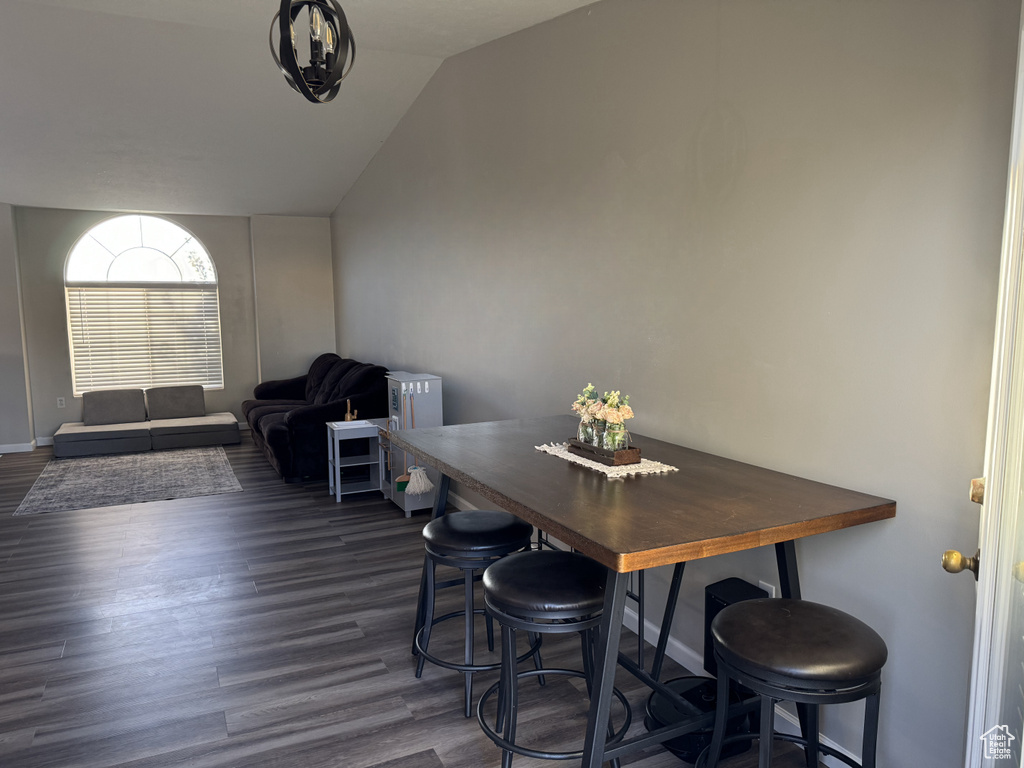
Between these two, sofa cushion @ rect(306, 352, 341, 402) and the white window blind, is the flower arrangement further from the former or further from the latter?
the white window blind

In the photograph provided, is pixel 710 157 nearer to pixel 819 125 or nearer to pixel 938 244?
pixel 819 125

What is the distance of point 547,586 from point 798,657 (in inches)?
27.6

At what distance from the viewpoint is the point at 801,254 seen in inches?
88.7

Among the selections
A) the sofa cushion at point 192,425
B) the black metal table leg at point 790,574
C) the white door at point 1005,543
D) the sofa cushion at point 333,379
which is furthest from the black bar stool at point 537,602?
the sofa cushion at point 192,425

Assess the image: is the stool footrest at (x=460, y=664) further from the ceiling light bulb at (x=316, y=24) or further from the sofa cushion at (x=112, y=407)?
the sofa cushion at (x=112, y=407)

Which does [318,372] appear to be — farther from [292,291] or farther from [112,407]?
[112,407]

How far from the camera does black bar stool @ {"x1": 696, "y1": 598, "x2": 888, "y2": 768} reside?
1.54 meters

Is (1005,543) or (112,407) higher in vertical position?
(1005,543)

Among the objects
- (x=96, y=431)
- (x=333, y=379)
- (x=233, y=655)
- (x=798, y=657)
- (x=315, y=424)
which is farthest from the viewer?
(x=96, y=431)

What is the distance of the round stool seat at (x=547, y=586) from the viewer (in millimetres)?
1956

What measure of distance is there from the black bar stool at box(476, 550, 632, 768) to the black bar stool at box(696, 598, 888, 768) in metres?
0.38

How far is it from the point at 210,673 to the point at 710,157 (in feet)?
9.17

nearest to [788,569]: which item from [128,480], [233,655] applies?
[233,655]

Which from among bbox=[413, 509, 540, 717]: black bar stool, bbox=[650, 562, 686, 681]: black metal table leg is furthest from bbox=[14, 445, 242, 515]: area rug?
bbox=[650, 562, 686, 681]: black metal table leg
